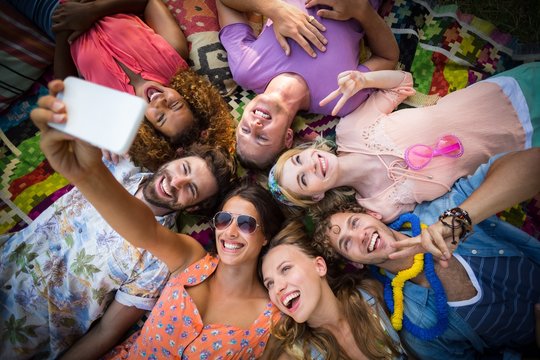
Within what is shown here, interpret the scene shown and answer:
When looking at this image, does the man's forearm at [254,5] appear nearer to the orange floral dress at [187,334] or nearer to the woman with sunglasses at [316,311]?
the woman with sunglasses at [316,311]

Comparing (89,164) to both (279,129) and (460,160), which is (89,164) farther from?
(460,160)

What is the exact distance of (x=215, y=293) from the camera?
224cm

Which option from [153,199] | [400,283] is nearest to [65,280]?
[153,199]

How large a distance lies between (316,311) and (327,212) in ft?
1.86

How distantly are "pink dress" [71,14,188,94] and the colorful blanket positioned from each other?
298 millimetres

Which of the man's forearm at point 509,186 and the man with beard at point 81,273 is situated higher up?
the man's forearm at point 509,186

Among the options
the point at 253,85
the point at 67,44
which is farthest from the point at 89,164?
the point at 67,44

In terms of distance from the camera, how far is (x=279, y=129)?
2371 mm

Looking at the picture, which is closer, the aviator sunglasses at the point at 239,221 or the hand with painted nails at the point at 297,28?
the aviator sunglasses at the point at 239,221

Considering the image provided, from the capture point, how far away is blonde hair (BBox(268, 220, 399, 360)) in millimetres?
2146

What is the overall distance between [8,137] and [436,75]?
9.51 ft

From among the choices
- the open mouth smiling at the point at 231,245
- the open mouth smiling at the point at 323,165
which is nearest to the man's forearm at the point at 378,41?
the open mouth smiling at the point at 323,165

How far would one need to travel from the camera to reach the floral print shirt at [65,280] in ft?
7.34

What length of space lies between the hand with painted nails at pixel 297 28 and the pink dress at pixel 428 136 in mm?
496
